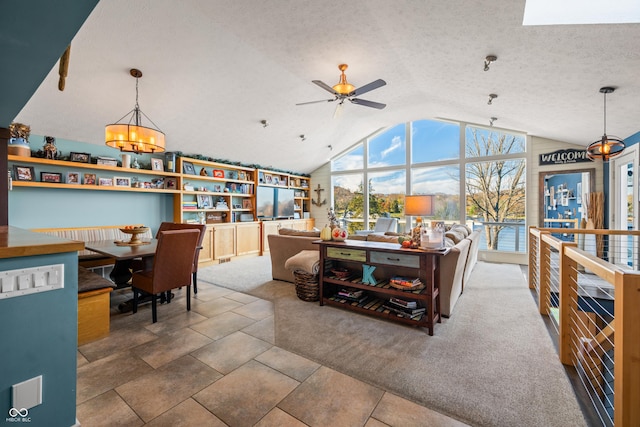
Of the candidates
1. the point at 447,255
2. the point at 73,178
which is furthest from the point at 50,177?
the point at 447,255

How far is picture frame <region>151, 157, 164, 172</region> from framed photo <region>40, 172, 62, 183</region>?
1371mm

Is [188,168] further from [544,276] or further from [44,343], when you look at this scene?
[544,276]

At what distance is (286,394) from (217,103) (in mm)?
4496

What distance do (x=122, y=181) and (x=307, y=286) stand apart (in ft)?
13.2

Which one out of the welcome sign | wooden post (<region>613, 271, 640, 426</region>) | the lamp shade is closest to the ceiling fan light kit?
the lamp shade

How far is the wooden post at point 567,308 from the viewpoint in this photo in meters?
2.15

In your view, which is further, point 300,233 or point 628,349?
point 300,233

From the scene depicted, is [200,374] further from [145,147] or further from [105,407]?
[145,147]

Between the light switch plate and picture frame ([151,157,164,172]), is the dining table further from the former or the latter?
picture frame ([151,157,164,172])

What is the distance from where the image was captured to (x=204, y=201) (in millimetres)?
6336

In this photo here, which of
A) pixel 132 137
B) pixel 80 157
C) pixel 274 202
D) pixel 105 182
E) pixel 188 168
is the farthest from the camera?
pixel 274 202

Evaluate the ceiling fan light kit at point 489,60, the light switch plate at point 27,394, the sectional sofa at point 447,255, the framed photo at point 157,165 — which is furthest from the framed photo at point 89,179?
the ceiling fan light kit at point 489,60

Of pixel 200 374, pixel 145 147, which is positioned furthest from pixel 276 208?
pixel 200 374

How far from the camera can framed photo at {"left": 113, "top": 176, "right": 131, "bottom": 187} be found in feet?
16.2
